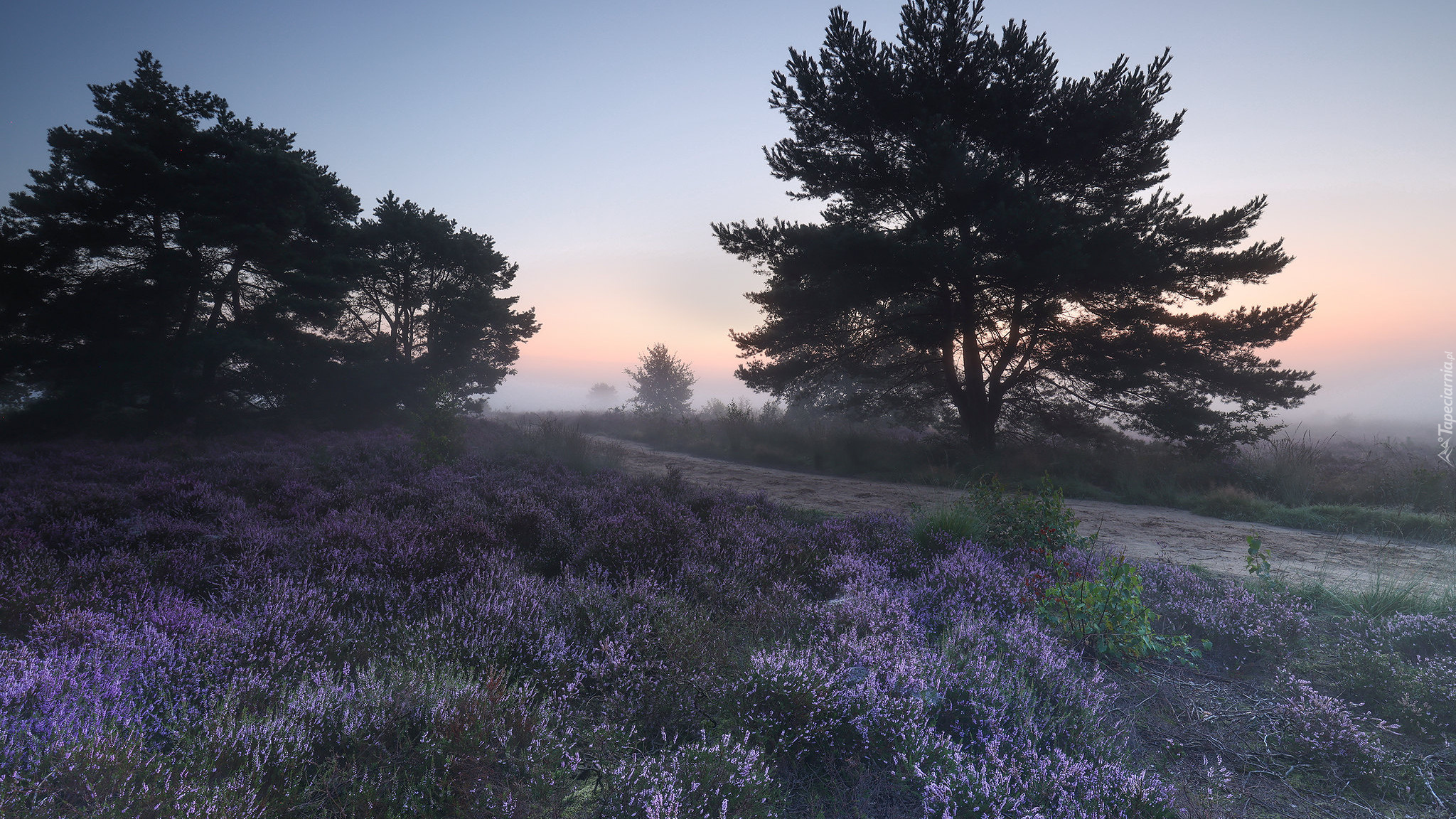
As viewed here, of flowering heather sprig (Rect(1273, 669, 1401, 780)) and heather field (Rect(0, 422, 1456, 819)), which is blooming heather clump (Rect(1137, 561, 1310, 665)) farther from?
flowering heather sprig (Rect(1273, 669, 1401, 780))

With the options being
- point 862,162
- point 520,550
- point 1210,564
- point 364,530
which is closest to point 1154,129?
point 862,162

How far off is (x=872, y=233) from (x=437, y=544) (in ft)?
39.8

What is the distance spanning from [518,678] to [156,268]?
20834 mm

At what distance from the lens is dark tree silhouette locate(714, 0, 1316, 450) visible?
1306cm

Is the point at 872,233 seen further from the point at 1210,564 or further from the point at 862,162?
the point at 1210,564

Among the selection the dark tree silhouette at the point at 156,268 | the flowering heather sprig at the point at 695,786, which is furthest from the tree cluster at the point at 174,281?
the flowering heather sprig at the point at 695,786

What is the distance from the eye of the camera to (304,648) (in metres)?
3.03

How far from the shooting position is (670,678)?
2951 millimetres

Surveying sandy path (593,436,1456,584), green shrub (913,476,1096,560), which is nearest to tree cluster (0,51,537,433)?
sandy path (593,436,1456,584)

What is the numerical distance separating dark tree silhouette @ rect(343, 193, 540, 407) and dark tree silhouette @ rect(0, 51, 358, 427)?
22.1ft

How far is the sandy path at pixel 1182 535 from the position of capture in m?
6.35

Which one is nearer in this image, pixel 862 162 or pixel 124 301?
pixel 862 162

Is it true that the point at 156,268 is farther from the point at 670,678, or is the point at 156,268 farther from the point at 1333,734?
the point at 1333,734

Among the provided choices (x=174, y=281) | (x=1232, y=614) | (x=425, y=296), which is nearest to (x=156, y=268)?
(x=174, y=281)
